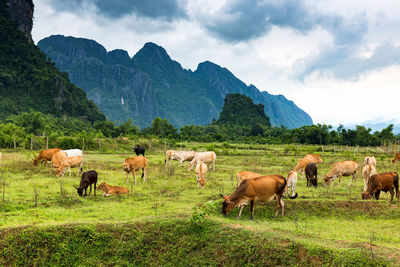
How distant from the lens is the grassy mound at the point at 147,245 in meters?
7.41

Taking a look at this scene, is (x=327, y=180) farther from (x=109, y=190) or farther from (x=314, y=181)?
(x=109, y=190)

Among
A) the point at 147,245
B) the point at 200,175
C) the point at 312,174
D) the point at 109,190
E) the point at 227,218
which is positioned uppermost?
the point at 312,174


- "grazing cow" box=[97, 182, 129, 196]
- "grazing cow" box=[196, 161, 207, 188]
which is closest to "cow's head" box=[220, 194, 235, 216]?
"grazing cow" box=[97, 182, 129, 196]

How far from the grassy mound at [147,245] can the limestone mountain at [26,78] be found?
80.6 meters

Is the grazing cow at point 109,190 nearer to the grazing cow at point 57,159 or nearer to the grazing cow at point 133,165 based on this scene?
the grazing cow at point 133,165

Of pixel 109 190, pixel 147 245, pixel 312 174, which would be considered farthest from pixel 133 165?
pixel 312 174

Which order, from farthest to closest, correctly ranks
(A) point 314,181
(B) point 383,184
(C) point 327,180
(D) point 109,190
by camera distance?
(C) point 327,180, (A) point 314,181, (D) point 109,190, (B) point 383,184

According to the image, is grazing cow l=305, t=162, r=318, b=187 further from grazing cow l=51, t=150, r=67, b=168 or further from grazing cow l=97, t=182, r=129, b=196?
grazing cow l=51, t=150, r=67, b=168

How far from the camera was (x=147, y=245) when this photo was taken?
26.6 ft

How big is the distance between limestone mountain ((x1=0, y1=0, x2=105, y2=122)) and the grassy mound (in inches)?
3173

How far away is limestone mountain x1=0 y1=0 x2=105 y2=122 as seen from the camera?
83.2m

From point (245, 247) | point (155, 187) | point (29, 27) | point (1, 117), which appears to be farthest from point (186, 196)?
point (29, 27)

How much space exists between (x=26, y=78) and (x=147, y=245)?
3864 inches

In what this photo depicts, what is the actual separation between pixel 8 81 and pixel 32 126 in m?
42.4
